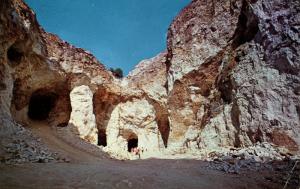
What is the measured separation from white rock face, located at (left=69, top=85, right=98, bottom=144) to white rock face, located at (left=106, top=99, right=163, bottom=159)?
90.6 inches

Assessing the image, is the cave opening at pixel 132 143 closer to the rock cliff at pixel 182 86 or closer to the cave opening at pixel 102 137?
the rock cliff at pixel 182 86

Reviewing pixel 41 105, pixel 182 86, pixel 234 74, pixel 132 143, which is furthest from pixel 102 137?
pixel 234 74

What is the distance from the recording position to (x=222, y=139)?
12.2 m

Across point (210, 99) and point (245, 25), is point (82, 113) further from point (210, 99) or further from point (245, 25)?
point (245, 25)

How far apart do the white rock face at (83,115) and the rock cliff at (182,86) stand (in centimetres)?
6

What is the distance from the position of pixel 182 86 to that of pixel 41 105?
32.3ft

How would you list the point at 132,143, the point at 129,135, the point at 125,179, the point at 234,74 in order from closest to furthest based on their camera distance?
1. the point at 125,179
2. the point at 234,74
3. the point at 129,135
4. the point at 132,143

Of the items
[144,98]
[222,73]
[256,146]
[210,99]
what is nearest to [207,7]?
[222,73]

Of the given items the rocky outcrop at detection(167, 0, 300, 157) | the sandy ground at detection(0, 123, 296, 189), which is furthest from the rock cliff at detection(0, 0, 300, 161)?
the sandy ground at detection(0, 123, 296, 189)

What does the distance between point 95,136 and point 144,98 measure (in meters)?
4.67

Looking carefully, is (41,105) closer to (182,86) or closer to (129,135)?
(129,135)

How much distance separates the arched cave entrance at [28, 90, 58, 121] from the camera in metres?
17.5

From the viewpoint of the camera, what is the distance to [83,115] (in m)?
16.8

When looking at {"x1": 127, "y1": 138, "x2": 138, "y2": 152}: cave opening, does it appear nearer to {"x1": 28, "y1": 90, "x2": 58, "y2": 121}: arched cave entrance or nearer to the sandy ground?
{"x1": 28, "y1": 90, "x2": 58, "y2": 121}: arched cave entrance
